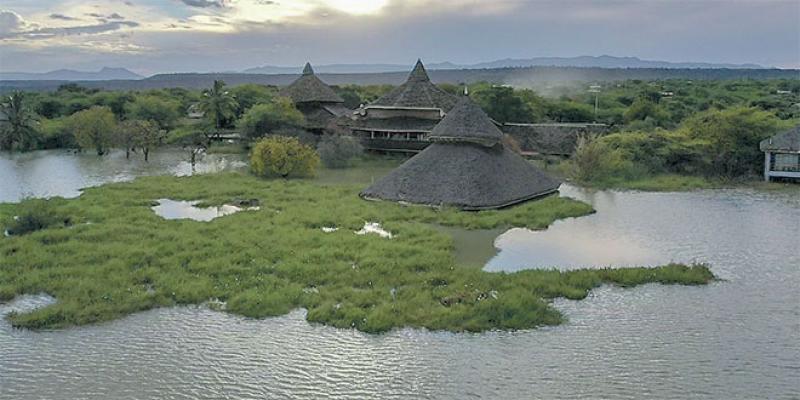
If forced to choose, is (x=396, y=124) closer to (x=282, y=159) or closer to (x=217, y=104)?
(x=282, y=159)

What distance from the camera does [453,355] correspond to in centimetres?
884

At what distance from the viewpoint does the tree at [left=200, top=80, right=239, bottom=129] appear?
36.7 metres

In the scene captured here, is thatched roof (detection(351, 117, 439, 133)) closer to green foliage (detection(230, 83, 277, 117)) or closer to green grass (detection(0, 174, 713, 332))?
green foliage (detection(230, 83, 277, 117))

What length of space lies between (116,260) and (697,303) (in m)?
10.5

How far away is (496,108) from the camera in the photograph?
1336 inches

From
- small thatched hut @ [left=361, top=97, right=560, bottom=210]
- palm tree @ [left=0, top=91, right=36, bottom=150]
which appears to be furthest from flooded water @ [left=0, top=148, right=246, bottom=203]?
small thatched hut @ [left=361, top=97, right=560, bottom=210]

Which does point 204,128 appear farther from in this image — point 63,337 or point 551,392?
point 551,392

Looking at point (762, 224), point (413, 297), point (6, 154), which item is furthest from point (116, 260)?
point (6, 154)

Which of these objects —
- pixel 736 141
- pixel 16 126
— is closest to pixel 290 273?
pixel 736 141

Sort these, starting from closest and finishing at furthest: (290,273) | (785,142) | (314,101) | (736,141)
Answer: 1. (290,273)
2. (785,142)
3. (736,141)
4. (314,101)

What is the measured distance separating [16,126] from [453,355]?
3130 cm

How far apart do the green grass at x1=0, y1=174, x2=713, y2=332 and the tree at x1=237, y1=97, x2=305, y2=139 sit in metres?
15.2

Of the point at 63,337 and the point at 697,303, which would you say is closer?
the point at 63,337

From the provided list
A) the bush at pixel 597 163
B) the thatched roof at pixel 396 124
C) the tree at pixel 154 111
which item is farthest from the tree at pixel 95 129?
the bush at pixel 597 163
